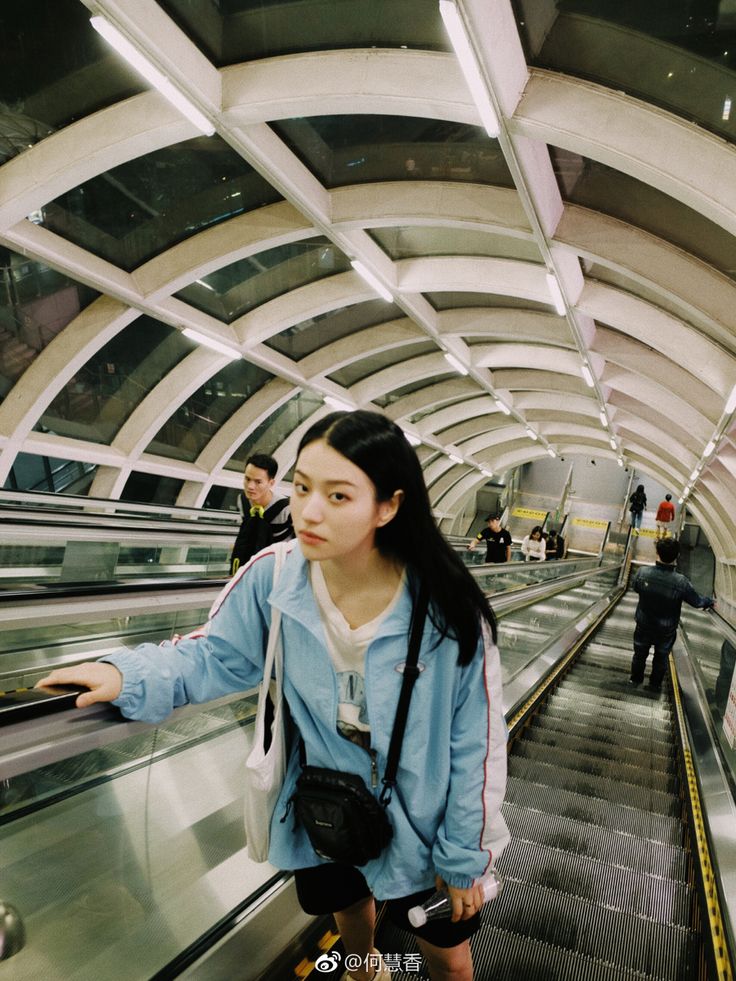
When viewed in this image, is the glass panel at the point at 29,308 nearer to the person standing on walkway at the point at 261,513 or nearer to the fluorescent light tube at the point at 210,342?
the fluorescent light tube at the point at 210,342

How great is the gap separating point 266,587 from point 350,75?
7.66 m

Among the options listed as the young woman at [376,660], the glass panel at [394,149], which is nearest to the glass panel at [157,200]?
the glass panel at [394,149]

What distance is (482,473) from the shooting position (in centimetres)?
4131

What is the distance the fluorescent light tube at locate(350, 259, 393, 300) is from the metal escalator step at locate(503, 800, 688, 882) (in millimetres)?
→ 10480

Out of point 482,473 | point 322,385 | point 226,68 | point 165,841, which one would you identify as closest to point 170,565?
point 165,841

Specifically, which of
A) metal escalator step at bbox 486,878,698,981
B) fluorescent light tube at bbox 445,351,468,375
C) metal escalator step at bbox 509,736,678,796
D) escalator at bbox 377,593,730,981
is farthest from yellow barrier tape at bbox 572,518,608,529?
metal escalator step at bbox 486,878,698,981

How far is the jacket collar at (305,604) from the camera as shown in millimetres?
1572

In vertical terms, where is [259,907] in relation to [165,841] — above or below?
below

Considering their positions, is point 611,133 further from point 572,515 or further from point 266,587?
point 572,515

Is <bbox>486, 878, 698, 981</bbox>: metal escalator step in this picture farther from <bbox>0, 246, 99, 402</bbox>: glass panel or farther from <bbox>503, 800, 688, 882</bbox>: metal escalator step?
<bbox>0, 246, 99, 402</bbox>: glass panel

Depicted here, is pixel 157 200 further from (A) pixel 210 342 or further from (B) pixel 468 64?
(B) pixel 468 64

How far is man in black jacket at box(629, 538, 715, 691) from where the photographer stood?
7027mm

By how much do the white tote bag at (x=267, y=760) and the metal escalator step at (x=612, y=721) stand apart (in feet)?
17.0

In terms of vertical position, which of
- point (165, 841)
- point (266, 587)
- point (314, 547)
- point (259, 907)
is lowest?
point (259, 907)
